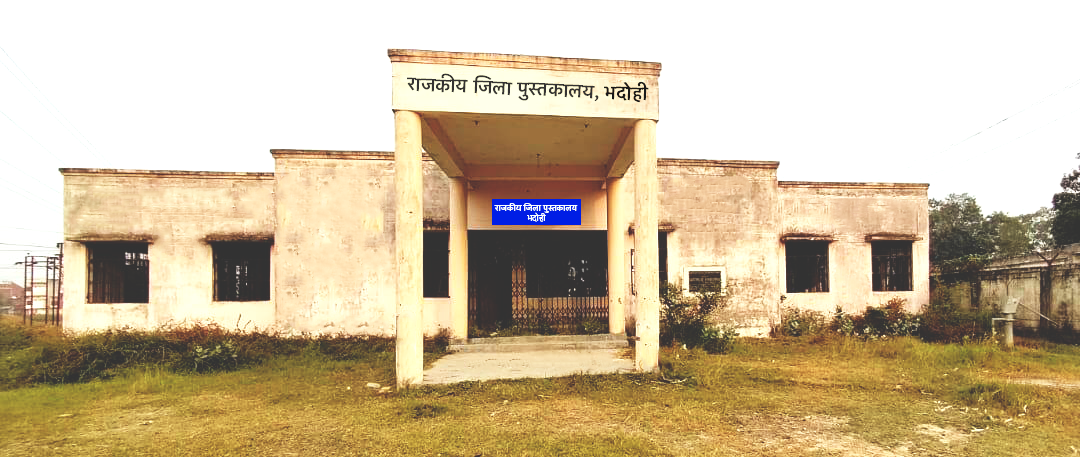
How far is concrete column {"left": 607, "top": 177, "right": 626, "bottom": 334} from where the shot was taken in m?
10.1

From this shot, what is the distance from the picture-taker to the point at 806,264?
11859 mm

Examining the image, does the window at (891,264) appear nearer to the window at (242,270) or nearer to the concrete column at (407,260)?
the concrete column at (407,260)

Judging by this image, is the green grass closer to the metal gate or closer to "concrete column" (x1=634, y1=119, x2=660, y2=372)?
"concrete column" (x1=634, y1=119, x2=660, y2=372)

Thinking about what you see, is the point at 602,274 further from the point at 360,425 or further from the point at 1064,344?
the point at 1064,344

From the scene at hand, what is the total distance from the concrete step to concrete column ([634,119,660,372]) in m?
2.24

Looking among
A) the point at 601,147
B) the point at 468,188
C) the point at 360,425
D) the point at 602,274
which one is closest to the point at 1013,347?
the point at 602,274

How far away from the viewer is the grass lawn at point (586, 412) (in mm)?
4621

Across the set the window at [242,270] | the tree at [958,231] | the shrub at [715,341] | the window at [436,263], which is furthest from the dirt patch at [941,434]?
the tree at [958,231]

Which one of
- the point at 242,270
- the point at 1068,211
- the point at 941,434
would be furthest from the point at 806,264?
the point at 1068,211

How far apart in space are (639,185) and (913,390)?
414 centimetres

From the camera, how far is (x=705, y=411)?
A: 5.55 m

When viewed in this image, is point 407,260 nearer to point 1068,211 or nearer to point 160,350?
point 160,350

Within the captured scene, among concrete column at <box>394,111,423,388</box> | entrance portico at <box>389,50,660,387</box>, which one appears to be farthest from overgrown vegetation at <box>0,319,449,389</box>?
entrance portico at <box>389,50,660,387</box>

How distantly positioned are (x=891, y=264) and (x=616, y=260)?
6734 millimetres
